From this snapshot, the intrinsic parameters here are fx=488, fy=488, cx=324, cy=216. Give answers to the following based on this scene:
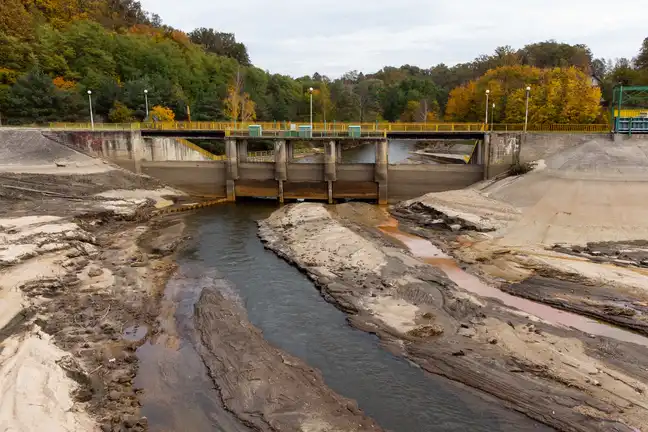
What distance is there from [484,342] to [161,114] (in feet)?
201

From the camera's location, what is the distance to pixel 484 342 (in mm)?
20094

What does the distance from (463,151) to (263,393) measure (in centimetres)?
9070

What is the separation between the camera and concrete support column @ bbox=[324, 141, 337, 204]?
2007 inches

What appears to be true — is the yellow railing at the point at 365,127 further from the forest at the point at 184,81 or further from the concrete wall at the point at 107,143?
the forest at the point at 184,81

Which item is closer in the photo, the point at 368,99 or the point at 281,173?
the point at 281,173

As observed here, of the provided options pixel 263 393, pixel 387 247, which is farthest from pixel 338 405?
pixel 387 247

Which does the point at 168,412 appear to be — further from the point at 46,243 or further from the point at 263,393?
the point at 46,243

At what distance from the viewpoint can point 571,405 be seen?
52.1 feet

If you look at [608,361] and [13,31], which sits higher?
[13,31]

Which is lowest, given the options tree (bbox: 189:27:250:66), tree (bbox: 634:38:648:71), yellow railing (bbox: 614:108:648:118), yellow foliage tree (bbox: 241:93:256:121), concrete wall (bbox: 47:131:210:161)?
concrete wall (bbox: 47:131:210:161)

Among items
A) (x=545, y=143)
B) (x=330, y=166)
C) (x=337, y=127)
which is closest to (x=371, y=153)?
(x=337, y=127)

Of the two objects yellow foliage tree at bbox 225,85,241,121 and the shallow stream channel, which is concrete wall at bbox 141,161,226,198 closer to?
the shallow stream channel

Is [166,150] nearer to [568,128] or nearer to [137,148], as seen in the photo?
[137,148]

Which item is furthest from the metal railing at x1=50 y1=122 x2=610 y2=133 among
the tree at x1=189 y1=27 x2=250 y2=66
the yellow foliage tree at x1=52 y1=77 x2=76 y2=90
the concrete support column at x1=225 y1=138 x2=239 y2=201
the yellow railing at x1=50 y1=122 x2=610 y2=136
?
the tree at x1=189 y1=27 x2=250 y2=66
